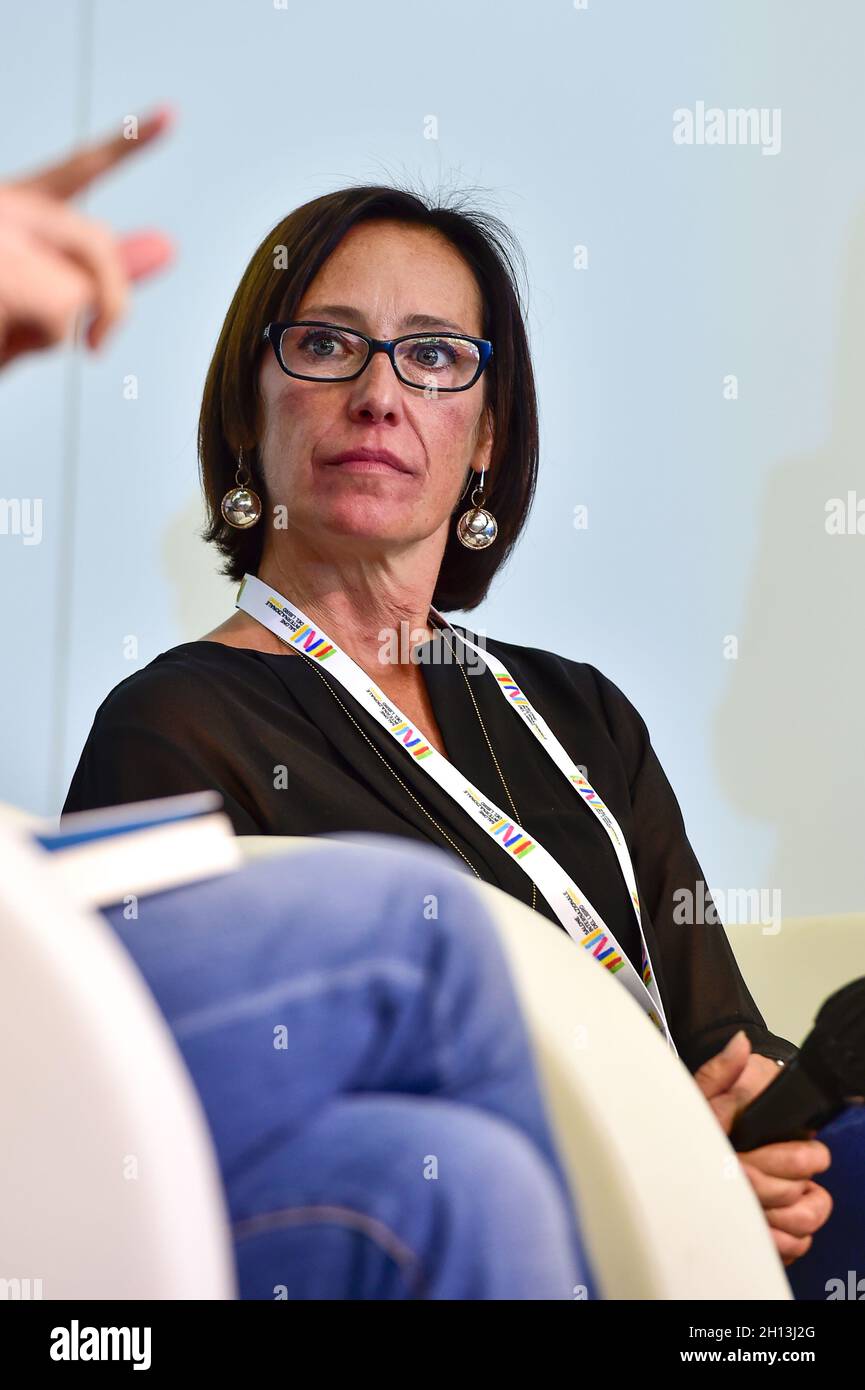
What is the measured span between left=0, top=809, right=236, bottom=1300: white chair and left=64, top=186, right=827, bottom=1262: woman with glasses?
2.35 ft

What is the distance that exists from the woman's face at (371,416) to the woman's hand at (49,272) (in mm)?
931

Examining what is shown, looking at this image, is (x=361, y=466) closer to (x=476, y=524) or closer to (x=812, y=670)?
(x=476, y=524)

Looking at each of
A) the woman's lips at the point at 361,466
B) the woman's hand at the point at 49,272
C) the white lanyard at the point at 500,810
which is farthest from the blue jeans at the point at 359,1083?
the woman's lips at the point at 361,466

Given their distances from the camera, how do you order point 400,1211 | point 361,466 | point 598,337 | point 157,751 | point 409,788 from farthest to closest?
point 598,337
point 361,466
point 409,788
point 157,751
point 400,1211

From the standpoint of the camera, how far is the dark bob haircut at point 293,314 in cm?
149

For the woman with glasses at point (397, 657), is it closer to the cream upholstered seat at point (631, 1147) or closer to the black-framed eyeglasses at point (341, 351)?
the black-framed eyeglasses at point (341, 351)

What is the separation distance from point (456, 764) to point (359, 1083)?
0.80m

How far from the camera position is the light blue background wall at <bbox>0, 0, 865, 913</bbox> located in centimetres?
266

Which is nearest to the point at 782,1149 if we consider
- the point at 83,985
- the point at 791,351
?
the point at 83,985

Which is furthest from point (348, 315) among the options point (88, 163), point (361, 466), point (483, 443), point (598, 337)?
point (598, 337)

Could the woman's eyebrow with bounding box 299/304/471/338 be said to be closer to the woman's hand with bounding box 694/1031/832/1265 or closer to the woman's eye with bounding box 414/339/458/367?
the woman's eye with bounding box 414/339/458/367

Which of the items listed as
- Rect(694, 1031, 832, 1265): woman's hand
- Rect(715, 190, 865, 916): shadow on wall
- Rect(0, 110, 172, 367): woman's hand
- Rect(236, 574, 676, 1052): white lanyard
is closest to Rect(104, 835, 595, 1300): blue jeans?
Rect(0, 110, 172, 367): woman's hand

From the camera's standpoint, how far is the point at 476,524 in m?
1.70
